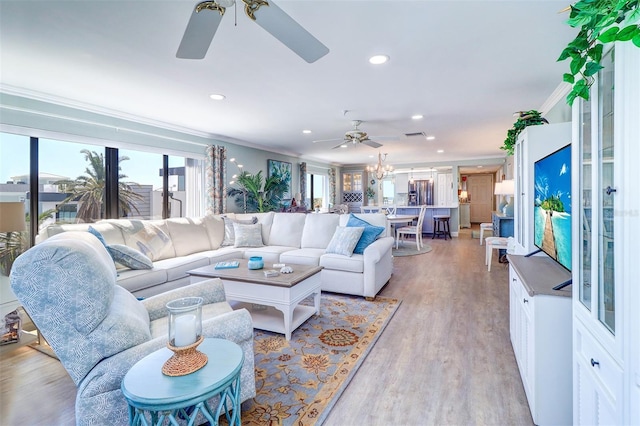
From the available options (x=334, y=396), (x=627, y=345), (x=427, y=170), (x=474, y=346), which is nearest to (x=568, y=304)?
(x=627, y=345)

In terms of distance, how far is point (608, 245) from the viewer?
113cm

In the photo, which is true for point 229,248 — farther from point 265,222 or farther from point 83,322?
point 83,322

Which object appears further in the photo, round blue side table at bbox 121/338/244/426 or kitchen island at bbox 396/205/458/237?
kitchen island at bbox 396/205/458/237

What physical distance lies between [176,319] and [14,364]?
7.05ft

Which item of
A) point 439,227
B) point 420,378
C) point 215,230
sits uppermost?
point 215,230

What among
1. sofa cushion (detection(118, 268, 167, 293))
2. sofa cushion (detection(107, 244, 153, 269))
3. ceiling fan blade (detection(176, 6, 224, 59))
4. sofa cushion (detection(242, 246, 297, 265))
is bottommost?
sofa cushion (detection(118, 268, 167, 293))

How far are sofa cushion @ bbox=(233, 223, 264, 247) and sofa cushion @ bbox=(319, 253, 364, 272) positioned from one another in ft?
4.26

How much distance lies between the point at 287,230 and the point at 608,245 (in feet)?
13.5

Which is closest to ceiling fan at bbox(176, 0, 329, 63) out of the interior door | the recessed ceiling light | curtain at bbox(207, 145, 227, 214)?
the recessed ceiling light

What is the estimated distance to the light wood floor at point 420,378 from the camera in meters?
1.75

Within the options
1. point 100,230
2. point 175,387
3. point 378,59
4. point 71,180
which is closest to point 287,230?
point 100,230

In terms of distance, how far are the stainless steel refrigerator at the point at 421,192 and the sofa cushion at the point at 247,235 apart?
7.50 meters

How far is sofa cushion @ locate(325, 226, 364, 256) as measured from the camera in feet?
12.8

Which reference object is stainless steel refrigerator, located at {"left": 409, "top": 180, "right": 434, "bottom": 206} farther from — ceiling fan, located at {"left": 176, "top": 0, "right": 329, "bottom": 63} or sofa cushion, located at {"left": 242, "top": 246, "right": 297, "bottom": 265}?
ceiling fan, located at {"left": 176, "top": 0, "right": 329, "bottom": 63}
